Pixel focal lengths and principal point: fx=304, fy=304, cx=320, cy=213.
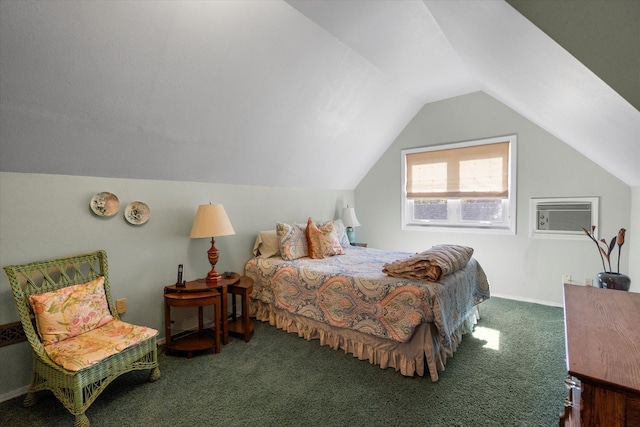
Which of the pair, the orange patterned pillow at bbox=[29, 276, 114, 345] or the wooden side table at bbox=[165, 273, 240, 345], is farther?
the wooden side table at bbox=[165, 273, 240, 345]

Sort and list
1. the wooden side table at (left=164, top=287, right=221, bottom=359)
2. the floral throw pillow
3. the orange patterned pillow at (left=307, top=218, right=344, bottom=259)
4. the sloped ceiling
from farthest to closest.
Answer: the orange patterned pillow at (left=307, top=218, right=344, bottom=259)
the floral throw pillow
the wooden side table at (left=164, top=287, right=221, bottom=359)
the sloped ceiling

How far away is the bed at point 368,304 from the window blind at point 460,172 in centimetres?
145

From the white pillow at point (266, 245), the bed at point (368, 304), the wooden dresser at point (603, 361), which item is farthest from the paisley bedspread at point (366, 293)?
the wooden dresser at point (603, 361)

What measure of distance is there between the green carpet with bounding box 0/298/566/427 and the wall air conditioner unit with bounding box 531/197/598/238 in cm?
142

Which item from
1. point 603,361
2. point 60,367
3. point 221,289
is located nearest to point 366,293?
point 221,289

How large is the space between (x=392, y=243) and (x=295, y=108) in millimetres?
2730

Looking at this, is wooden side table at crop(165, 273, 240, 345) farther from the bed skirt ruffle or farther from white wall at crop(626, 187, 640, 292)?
white wall at crop(626, 187, 640, 292)

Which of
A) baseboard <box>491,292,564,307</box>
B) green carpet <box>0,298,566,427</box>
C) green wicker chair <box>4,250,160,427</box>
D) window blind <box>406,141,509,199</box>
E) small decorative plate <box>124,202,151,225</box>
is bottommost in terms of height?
green carpet <box>0,298,566,427</box>

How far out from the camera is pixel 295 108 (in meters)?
3.06

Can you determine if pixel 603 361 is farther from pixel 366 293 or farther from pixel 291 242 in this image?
pixel 291 242

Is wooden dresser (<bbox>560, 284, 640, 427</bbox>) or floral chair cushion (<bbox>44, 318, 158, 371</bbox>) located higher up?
wooden dresser (<bbox>560, 284, 640, 427</bbox>)

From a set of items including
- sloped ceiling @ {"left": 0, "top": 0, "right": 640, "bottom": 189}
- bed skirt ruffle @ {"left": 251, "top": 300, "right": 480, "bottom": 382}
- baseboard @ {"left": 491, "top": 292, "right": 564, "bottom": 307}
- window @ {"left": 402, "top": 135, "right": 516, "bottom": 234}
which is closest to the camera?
sloped ceiling @ {"left": 0, "top": 0, "right": 640, "bottom": 189}

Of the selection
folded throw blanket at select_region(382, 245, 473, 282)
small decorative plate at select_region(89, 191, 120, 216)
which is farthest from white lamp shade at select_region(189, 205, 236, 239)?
folded throw blanket at select_region(382, 245, 473, 282)

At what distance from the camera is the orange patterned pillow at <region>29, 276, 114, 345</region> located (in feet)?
6.20
